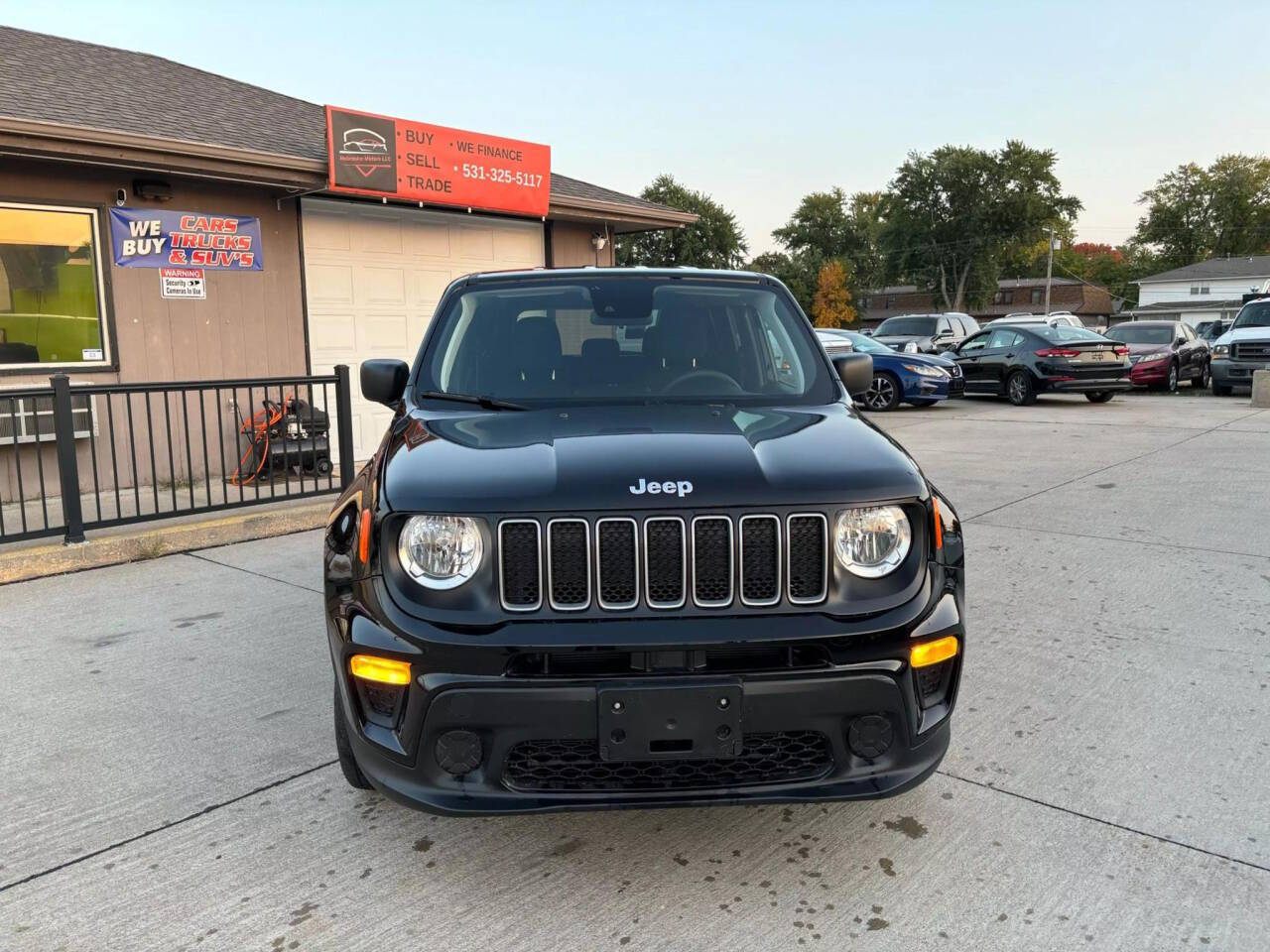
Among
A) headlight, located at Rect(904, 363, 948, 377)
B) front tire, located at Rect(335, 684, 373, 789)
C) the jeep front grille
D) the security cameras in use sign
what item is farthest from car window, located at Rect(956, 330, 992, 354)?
front tire, located at Rect(335, 684, 373, 789)

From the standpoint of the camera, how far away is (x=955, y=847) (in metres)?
2.71

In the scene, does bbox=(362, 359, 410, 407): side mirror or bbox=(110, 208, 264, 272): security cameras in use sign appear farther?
bbox=(110, 208, 264, 272): security cameras in use sign

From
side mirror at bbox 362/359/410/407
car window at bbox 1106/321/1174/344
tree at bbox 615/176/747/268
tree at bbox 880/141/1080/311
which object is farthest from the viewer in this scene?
tree at bbox 880/141/1080/311

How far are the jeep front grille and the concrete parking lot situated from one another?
0.84 meters

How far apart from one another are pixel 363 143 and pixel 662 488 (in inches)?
333

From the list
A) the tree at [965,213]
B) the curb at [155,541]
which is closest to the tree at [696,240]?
the tree at [965,213]

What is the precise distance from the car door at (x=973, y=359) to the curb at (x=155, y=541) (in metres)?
14.3

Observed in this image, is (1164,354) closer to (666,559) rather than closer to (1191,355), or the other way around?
(1191,355)

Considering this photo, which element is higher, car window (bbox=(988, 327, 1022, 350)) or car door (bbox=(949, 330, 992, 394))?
car window (bbox=(988, 327, 1022, 350))

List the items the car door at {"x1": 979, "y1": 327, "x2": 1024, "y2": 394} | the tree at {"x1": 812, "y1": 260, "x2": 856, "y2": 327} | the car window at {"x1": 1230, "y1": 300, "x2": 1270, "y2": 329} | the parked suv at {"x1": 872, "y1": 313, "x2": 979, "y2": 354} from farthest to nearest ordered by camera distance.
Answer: the tree at {"x1": 812, "y1": 260, "x2": 856, "y2": 327}, the parked suv at {"x1": 872, "y1": 313, "x2": 979, "y2": 354}, the car window at {"x1": 1230, "y1": 300, "x2": 1270, "y2": 329}, the car door at {"x1": 979, "y1": 327, "x2": 1024, "y2": 394}

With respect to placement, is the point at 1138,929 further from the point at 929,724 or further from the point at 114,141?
the point at 114,141

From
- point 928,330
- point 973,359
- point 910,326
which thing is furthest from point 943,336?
point 973,359

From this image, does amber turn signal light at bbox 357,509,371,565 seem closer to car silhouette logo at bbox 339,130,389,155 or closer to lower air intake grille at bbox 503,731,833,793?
lower air intake grille at bbox 503,731,833,793

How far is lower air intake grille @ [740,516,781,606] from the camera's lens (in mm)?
2340
